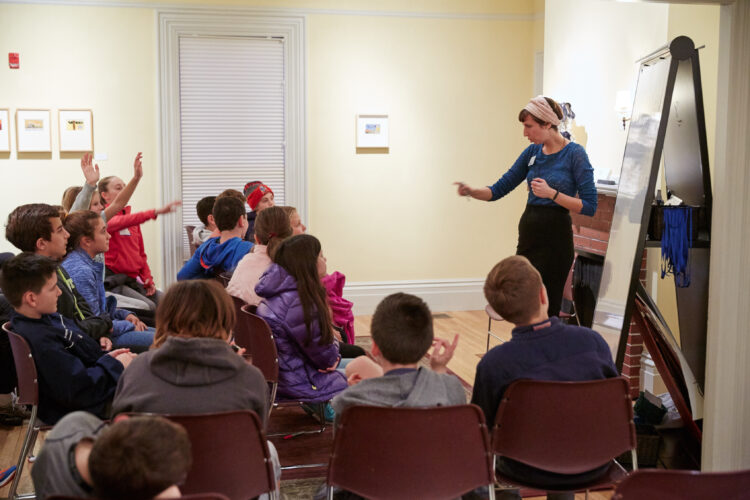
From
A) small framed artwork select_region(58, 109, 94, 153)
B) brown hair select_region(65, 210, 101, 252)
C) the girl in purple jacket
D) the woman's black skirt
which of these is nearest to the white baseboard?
small framed artwork select_region(58, 109, 94, 153)

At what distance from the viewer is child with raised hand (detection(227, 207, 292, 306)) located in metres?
4.16

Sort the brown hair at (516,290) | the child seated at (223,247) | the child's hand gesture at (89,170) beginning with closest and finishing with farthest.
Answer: the brown hair at (516,290), the child seated at (223,247), the child's hand gesture at (89,170)

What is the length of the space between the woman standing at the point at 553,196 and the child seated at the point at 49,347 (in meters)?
2.31

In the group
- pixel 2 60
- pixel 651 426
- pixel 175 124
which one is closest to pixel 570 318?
pixel 651 426

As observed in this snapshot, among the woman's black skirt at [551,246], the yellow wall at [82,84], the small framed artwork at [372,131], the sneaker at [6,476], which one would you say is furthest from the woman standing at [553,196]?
the yellow wall at [82,84]

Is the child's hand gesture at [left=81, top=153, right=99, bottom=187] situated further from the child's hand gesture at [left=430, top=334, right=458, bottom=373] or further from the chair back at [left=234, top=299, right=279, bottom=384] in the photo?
the child's hand gesture at [left=430, top=334, right=458, bottom=373]

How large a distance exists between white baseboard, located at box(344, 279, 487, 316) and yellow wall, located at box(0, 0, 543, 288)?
8 cm

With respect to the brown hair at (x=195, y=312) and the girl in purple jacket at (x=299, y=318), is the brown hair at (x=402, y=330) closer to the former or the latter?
the brown hair at (x=195, y=312)

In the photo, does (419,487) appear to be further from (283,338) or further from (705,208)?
(705,208)

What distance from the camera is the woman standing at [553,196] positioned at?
13.8 feet

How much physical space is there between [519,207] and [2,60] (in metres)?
5.12

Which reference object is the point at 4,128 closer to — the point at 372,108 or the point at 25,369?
the point at 372,108

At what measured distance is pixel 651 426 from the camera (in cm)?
388

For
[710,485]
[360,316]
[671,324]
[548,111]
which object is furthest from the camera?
[360,316]
